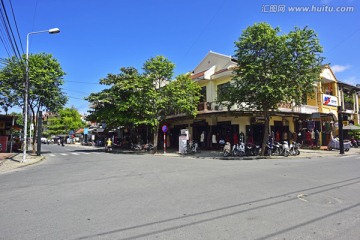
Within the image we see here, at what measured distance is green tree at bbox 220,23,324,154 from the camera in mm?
18625

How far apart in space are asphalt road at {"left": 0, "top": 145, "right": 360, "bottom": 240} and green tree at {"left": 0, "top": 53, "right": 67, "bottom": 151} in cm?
1812

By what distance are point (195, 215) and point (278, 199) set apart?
2453mm

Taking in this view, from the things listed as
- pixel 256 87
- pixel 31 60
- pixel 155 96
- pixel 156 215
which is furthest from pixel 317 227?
pixel 31 60

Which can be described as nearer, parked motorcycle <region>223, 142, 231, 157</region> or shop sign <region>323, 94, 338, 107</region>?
parked motorcycle <region>223, 142, 231, 157</region>

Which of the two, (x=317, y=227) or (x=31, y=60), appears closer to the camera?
(x=317, y=227)

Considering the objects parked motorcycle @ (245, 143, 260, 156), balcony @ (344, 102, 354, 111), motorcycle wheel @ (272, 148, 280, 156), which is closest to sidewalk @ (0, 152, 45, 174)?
parked motorcycle @ (245, 143, 260, 156)

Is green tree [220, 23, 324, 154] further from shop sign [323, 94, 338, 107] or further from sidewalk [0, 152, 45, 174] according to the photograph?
sidewalk [0, 152, 45, 174]

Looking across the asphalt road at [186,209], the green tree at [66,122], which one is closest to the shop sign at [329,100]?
the asphalt road at [186,209]

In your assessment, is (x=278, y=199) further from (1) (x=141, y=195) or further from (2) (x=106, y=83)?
(2) (x=106, y=83)

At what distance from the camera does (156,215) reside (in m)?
5.62

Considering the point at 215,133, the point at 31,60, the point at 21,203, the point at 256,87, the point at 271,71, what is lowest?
the point at 21,203

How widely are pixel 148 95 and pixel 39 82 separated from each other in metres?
9.93

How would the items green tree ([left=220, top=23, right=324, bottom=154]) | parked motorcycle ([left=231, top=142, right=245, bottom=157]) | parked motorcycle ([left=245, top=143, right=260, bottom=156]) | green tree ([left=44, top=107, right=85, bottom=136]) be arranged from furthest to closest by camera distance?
green tree ([left=44, top=107, right=85, bottom=136]) → parked motorcycle ([left=245, top=143, right=260, bottom=156]) → parked motorcycle ([left=231, top=142, right=245, bottom=157]) → green tree ([left=220, top=23, right=324, bottom=154])

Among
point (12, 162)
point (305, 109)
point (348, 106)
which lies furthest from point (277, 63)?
point (348, 106)
